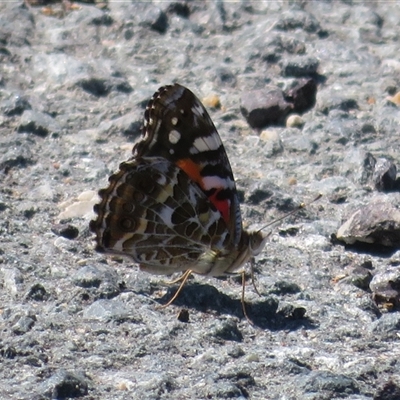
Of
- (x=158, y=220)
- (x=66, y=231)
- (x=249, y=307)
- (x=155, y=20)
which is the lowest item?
(x=249, y=307)

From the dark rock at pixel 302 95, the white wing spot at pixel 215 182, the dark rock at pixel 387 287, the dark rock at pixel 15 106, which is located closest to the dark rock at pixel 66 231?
the white wing spot at pixel 215 182

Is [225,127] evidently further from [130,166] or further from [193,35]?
[130,166]

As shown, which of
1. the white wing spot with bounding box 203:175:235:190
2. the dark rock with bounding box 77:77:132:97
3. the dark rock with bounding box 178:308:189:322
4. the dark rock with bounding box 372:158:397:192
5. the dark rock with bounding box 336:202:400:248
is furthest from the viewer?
the dark rock with bounding box 77:77:132:97

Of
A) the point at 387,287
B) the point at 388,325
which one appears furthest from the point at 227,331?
the point at 387,287

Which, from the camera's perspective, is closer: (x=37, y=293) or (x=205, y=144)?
(x=37, y=293)

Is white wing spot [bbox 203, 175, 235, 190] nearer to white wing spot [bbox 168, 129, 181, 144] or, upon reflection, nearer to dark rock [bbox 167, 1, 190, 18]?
white wing spot [bbox 168, 129, 181, 144]

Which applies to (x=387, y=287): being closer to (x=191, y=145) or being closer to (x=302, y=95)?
(x=191, y=145)

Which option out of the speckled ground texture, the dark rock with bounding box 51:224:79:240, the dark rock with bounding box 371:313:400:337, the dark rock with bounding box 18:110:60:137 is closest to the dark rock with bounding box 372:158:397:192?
the speckled ground texture
